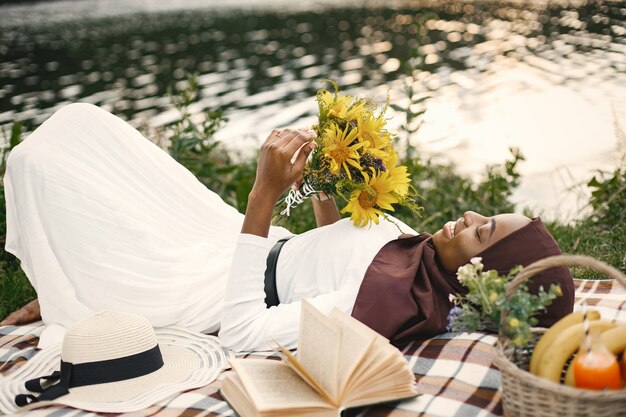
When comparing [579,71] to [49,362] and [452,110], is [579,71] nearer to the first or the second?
[452,110]

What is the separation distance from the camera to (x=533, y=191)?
735 cm

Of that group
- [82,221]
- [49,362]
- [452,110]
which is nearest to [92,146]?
[82,221]

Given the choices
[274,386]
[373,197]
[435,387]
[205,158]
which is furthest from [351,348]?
[205,158]

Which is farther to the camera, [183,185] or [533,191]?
[533,191]

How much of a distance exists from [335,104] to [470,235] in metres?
0.85

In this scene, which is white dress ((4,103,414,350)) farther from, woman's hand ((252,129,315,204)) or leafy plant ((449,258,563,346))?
leafy plant ((449,258,563,346))

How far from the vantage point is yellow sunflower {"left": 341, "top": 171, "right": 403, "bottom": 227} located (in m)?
3.22

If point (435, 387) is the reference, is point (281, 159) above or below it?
above

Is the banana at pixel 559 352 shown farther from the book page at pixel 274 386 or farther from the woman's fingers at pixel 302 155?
the woman's fingers at pixel 302 155

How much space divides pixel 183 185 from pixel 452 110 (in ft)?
25.5

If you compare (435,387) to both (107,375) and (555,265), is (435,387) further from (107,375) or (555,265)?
(107,375)

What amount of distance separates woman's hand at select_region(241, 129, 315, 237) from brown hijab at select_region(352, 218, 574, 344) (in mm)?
539

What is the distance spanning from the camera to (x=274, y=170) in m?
3.19

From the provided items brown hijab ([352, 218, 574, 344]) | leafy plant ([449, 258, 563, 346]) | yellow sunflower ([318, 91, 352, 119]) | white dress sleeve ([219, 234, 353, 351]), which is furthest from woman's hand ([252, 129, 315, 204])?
leafy plant ([449, 258, 563, 346])
